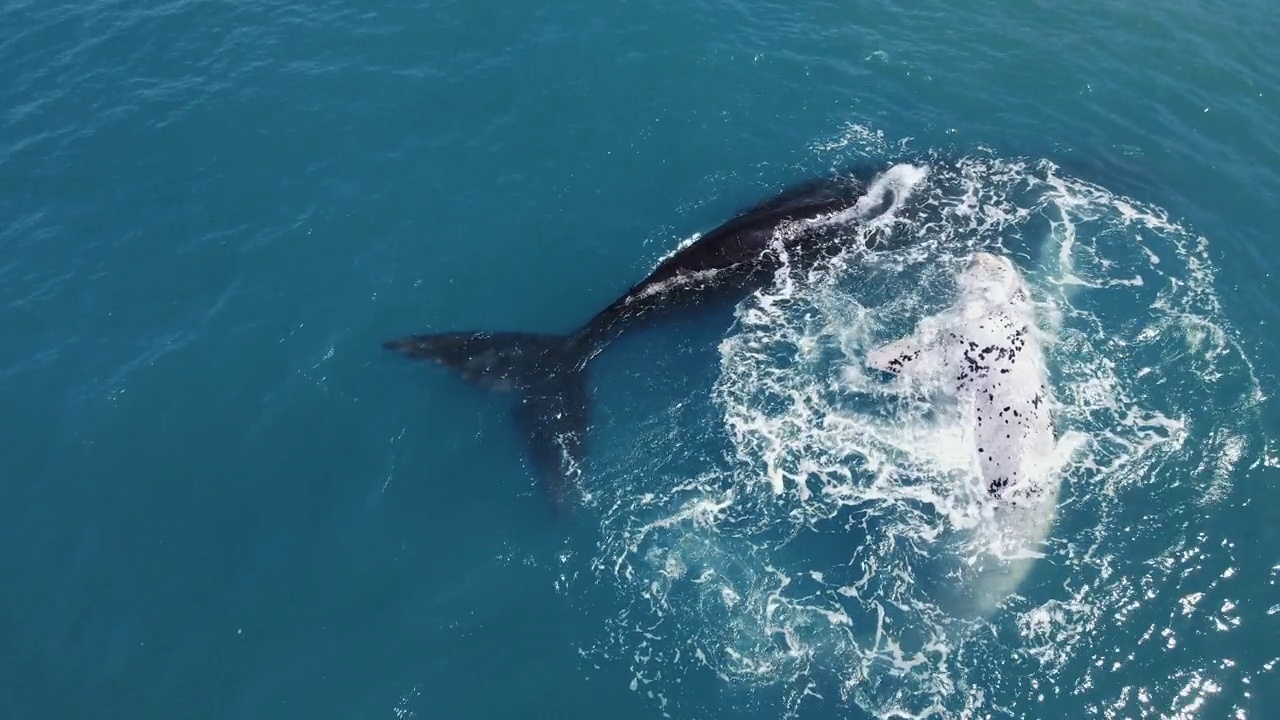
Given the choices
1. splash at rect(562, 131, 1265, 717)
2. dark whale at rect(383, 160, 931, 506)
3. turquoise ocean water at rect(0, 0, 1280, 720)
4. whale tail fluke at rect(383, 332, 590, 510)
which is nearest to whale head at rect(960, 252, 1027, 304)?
splash at rect(562, 131, 1265, 717)

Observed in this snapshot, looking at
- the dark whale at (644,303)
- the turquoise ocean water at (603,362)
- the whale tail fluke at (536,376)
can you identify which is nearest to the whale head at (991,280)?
the turquoise ocean water at (603,362)

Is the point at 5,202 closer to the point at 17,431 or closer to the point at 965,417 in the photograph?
the point at 17,431

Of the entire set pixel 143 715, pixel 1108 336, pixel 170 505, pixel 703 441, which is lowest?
pixel 143 715

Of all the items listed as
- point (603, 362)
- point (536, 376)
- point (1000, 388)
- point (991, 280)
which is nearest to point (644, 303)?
point (603, 362)

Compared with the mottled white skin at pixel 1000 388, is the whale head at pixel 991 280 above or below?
above

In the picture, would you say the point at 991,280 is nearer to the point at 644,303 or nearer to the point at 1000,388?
the point at 1000,388

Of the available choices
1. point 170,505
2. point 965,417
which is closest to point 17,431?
point 170,505

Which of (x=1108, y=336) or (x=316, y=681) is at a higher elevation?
(x=1108, y=336)

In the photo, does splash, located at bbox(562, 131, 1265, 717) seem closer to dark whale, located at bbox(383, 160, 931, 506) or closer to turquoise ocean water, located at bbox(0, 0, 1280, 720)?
turquoise ocean water, located at bbox(0, 0, 1280, 720)

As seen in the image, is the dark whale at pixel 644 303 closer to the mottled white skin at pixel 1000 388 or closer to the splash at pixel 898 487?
the splash at pixel 898 487
